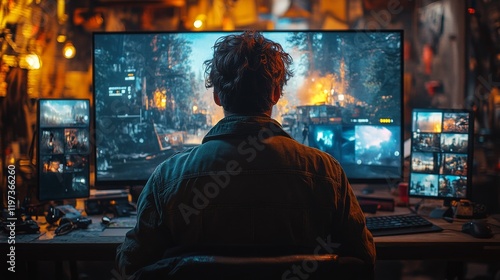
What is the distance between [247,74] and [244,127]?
152 millimetres

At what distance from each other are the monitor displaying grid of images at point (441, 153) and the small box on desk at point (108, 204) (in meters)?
1.28

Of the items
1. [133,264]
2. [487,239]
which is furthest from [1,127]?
[487,239]

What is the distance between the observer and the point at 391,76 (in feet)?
7.28

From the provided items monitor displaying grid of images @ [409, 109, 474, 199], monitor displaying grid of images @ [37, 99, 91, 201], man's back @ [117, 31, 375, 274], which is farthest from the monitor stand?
monitor displaying grid of images @ [37, 99, 91, 201]

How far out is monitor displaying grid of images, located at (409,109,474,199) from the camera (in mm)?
2223

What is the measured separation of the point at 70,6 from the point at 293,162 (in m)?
2.77

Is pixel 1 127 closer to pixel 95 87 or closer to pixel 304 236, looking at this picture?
pixel 95 87

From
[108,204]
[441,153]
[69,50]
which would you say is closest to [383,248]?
[441,153]

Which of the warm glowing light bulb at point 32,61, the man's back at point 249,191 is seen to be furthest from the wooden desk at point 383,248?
the warm glowing light bulb at point 32,61

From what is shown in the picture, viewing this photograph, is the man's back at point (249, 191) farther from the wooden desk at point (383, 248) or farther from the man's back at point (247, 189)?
the wooden desk at point (383, 248)

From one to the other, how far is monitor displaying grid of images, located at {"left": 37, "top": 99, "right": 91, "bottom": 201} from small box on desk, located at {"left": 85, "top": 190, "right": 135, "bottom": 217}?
64 millimetres

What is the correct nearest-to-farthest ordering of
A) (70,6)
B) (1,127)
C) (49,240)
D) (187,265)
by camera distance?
(187,265) < (49,240) < (1,127) < (70,6)

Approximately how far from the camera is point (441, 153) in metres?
2.26

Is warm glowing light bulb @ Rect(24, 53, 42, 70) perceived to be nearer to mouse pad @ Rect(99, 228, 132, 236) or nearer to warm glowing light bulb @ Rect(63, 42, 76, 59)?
warm glowing light bulb @ Rect(63, 42, 76, 59)
